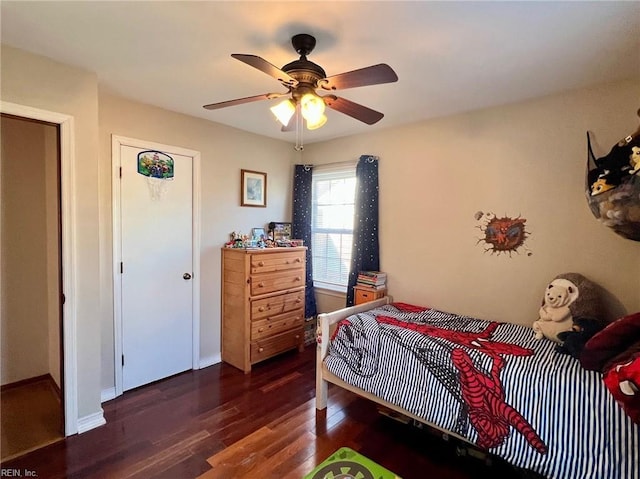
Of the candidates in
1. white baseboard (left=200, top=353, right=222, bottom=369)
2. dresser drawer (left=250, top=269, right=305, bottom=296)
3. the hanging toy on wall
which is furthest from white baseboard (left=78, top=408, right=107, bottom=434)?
the hanging toy on wall

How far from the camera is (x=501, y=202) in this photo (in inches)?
105

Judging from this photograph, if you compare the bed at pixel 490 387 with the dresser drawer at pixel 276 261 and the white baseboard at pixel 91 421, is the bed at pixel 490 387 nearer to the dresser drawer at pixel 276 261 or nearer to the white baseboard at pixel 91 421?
the dresser drawer at pixel 276 261

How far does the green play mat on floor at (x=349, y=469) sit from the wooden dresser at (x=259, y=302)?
1400mm

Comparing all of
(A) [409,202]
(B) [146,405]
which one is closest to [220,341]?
(B) [146,405]

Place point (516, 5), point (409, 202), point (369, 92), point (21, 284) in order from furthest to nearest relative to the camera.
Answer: point (409, 202) < point (21, 284) < point (369, 92) < point (516, 5)

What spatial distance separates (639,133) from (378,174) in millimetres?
2014

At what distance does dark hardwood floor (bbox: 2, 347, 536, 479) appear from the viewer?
75.0 inches

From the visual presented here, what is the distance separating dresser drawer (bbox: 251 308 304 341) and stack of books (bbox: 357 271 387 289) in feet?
2.57

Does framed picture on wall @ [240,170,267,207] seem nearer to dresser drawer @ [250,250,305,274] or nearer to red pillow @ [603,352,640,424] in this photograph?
dresser drawer @ [250,250,305,274]

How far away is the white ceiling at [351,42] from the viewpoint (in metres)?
1.48

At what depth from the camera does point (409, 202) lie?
10.5ft

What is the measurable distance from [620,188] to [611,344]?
807mm

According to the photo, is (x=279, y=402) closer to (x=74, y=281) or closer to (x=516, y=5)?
(x=74, y=281)

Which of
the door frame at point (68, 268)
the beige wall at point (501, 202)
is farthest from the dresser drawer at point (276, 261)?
the door frame at point (68, 268)
